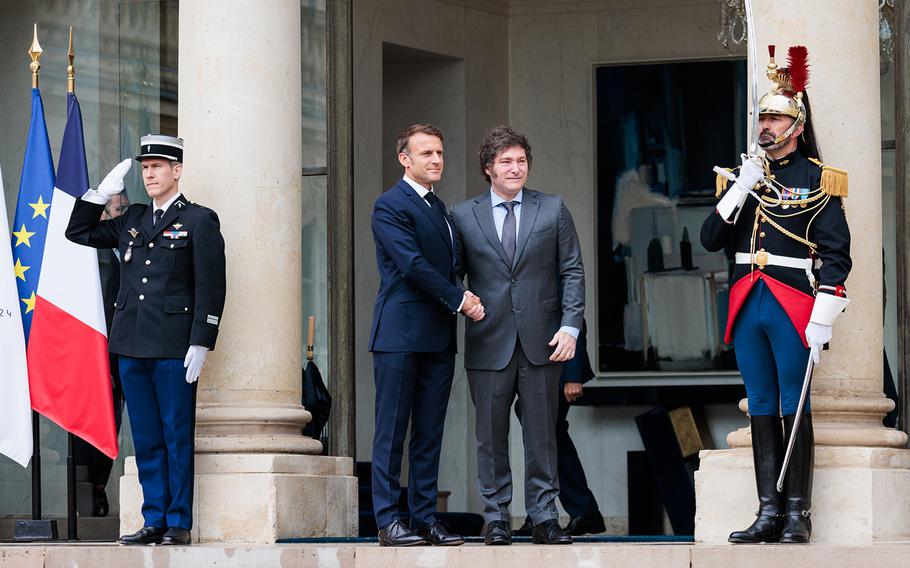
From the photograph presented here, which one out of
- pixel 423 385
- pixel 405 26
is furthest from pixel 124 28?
pixel 423 385

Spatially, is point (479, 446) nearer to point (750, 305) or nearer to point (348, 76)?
point (750, 305)

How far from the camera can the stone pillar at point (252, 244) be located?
9836 mm

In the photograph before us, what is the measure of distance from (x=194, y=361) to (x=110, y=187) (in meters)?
1.10

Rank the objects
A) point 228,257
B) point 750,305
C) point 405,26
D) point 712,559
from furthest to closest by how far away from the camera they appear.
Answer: point 405,26 < point 228,257 < point 750,305 < point 712,559

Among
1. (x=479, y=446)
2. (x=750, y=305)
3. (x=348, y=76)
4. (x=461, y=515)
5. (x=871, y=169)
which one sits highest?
(x=348, y=76)

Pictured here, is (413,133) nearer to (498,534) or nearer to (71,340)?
(498,534)

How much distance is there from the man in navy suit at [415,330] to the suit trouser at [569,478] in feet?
9.45

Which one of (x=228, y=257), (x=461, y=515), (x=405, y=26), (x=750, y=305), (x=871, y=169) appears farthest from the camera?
(x=405, y=26)

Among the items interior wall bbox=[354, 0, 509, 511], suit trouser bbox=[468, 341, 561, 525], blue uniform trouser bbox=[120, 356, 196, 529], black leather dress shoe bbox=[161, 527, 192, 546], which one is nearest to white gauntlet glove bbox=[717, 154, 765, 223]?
suit trouser bbox=[468, 341, 561, 525]

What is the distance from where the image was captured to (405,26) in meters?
14.3

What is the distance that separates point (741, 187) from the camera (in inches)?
334

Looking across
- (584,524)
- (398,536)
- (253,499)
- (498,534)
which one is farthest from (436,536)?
(584,524)

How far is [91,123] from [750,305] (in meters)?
6.83

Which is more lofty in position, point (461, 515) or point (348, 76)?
point (348, 76)
